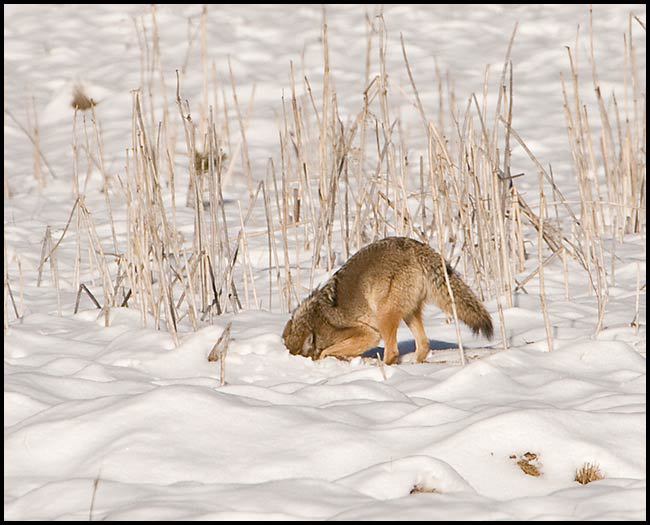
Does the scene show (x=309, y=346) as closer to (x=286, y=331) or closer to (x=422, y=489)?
(x=286, y=331)

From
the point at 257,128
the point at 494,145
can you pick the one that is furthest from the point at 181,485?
the point at 257,128

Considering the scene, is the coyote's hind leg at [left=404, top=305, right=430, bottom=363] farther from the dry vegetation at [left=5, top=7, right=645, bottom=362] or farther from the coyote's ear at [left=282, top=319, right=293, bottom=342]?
the coyote's ear at [left=282, top=319, right=293, bottom=342]

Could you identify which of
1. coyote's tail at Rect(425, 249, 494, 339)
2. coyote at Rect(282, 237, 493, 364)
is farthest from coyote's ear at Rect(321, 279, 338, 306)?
coyote's tail at Rect(425, 249, 494, 339)

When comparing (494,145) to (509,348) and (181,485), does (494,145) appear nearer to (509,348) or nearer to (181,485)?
(509,348)

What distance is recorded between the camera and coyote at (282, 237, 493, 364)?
496 centimetres

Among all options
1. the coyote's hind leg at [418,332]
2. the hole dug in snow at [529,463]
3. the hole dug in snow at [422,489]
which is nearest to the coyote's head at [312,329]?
the coyote's hind leg at [418,332]

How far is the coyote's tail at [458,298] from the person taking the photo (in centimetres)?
488

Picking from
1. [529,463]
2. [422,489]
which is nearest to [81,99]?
[529,463]

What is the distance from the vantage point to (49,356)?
498cm

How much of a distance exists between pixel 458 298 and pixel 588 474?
1683 millimetres

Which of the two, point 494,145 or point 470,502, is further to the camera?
point 494,145

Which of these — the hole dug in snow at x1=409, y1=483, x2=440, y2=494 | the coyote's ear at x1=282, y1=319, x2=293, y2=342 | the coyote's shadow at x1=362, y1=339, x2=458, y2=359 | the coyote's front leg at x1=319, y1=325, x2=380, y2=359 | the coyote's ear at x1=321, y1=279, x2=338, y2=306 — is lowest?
the coyote's shadow at x1=362, y1=339, x2=458, y2=359

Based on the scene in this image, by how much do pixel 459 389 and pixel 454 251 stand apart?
274 centimetres

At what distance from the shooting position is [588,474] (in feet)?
11.0
